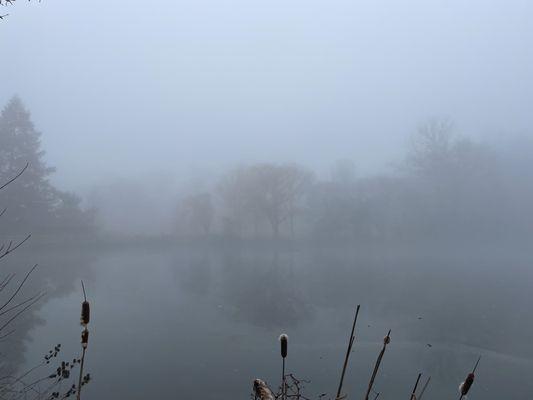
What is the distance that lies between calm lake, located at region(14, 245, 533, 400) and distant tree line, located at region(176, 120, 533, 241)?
19.5 m

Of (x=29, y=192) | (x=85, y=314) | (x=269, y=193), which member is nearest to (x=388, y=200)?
(x=269, y=193)

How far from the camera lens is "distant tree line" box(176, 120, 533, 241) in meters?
41.1

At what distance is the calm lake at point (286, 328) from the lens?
293 inches

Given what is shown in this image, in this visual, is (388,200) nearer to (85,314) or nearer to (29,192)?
(29,192)

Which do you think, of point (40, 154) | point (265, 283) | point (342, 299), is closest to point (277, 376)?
point (342, 299)

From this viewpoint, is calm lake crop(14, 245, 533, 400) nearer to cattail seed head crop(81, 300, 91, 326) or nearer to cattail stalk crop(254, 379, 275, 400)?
cattail seed head crop(81, 300, 91, 326)

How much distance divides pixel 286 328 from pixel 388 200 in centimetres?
3443

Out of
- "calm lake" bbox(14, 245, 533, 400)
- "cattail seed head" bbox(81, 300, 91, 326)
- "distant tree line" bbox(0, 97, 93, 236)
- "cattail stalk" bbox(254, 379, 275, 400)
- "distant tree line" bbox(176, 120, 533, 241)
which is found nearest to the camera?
"cattail stalk" bbox(254, 379, 275, 400)

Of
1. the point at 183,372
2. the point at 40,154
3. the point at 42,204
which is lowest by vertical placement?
the point at 183,372

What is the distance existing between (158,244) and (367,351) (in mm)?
29993

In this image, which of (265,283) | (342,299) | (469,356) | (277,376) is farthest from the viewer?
(265,283)

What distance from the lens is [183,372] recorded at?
25.7 ft

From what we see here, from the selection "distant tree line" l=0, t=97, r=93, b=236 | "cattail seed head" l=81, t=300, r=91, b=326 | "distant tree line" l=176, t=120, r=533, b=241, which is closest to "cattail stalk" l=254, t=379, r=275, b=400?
"cattail seed head" l=81, t=300, r=91, b=326

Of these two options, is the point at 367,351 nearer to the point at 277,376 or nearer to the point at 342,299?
the point at 277,376
